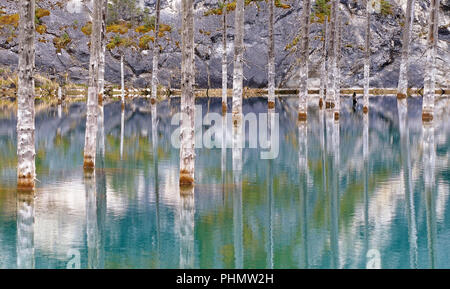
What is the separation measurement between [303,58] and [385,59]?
187ft

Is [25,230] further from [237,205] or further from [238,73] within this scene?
[238,73]

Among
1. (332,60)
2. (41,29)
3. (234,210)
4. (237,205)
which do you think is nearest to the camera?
(234,210)

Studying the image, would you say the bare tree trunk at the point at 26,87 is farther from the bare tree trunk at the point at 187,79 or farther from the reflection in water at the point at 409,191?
the reflection in water at the point at 409,191

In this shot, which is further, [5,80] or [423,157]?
[5,80]

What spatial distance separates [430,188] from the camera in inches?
841

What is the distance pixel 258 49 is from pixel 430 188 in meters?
85.9

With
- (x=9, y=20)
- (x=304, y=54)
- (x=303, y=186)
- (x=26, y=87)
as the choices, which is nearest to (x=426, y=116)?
(x=304, y=54)

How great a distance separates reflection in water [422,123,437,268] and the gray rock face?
2549 inches

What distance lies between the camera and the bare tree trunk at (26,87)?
19312mm

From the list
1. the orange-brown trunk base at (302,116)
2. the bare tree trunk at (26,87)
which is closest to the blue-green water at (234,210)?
the bare tree trunk at (26,87)

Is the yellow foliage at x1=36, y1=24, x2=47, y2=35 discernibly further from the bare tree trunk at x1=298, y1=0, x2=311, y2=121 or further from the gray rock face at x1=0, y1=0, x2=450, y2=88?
the bare tree trunk at x1=298, y1=0, x2=311, y2=121

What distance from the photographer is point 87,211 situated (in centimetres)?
1789

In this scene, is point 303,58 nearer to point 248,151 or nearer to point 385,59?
point 248,151
